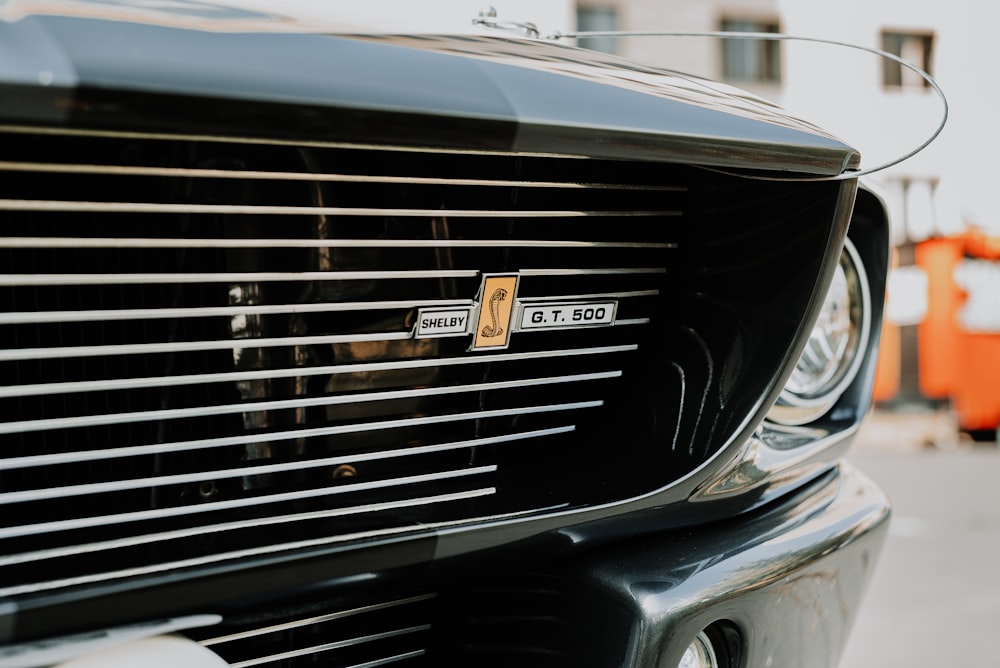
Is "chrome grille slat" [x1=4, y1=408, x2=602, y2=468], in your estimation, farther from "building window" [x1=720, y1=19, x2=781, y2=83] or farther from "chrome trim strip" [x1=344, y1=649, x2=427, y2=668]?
"building window" [x1=720, y1=19, x2=781, y2=83]

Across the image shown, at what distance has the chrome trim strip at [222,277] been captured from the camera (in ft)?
3.32

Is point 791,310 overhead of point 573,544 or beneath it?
overhead

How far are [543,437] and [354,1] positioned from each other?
82 centimetres

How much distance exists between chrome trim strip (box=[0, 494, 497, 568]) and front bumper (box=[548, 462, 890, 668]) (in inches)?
8.8

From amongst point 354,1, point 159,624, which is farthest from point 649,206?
point 159,624

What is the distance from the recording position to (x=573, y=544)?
140 cm

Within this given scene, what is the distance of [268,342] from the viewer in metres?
1.17

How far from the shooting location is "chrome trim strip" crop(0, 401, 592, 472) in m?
1.08

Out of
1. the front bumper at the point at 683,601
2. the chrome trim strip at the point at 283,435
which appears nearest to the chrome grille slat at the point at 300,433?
the chrome trim strip at the point at 283,435

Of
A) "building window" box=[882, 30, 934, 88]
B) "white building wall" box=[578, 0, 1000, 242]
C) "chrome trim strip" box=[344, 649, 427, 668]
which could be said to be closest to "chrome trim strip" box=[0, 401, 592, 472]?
"chrome trim strip" box=[344, 649, 427, 668]

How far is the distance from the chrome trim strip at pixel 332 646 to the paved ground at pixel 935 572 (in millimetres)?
2285

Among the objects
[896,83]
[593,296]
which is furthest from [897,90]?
[593,296]

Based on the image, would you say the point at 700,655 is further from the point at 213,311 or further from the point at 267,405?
the point at 213,311

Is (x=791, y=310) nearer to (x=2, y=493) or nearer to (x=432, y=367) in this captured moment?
(x=432, y=367)
